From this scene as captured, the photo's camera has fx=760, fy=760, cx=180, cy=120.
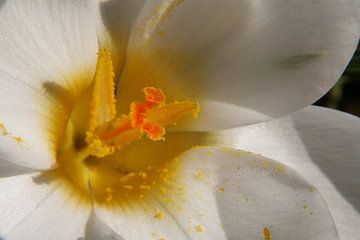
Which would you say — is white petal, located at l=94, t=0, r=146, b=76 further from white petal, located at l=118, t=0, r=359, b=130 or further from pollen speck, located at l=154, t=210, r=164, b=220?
pollen speck, located at l=154, t=210, r=164, b=220

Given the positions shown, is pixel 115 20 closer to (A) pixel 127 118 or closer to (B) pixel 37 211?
(A) pixel 127 118

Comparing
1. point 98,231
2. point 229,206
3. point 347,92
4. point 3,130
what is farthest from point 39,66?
point 347,92

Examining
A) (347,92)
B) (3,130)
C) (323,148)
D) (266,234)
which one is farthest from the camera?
(347,92)

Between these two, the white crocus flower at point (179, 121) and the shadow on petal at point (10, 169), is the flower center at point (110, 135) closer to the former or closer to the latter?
the white crocus flower at point (179, 121)

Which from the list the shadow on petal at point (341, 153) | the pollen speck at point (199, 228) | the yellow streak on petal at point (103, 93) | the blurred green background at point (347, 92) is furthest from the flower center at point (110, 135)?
the blurred green background at point (347, 92)

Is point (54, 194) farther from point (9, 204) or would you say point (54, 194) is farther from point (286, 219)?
point (286, 219)

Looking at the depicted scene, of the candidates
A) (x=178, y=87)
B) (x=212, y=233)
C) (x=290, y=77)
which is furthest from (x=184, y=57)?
(x=212, y=233)
